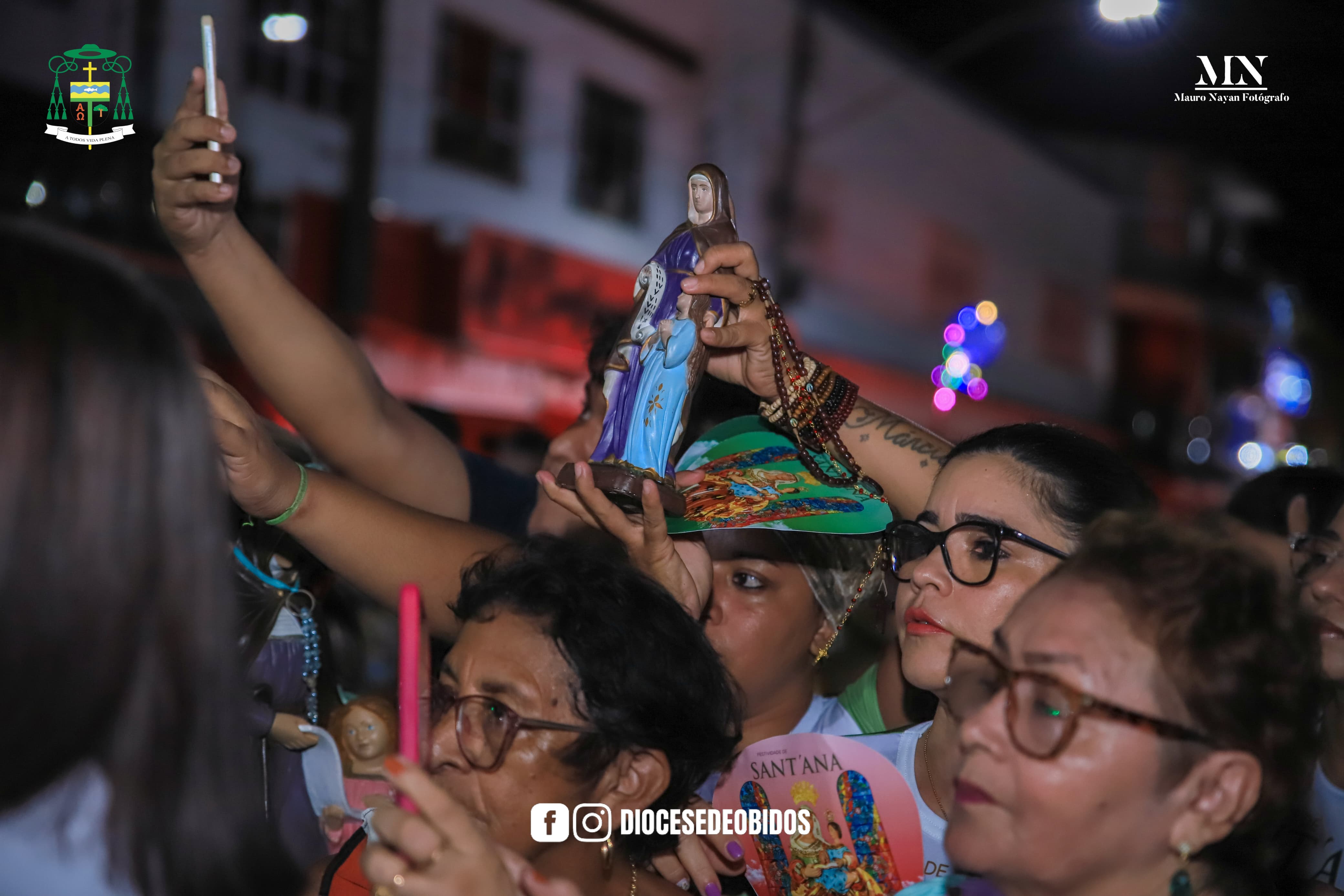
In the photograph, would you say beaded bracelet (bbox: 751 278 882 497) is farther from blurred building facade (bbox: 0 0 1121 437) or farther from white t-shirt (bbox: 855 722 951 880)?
blurred building facade (bbox: 0 0 1121 437)

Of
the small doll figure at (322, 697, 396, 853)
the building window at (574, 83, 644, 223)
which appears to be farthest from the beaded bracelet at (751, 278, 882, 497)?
the building window at (574, 83, 644, 223)

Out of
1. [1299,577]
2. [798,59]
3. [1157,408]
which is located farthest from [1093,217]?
[1299,577]

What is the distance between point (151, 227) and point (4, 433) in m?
8.27

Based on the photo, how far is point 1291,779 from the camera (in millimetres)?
1442

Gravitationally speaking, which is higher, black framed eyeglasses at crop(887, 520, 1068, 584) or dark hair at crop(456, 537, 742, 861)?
black framed eyeglasses at crop(887, 520, 1068, 584)

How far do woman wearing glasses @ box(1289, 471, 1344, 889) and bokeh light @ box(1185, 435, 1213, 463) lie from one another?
79.3 ft

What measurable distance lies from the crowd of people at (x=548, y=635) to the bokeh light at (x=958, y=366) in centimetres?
1314

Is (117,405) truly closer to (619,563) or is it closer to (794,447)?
(619,563)

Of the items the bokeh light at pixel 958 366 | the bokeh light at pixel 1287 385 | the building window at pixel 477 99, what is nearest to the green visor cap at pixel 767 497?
the building window at pixel 477 99

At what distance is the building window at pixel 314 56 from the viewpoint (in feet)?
32.7

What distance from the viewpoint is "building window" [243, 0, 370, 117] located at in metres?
9.96

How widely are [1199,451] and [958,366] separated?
465 inches

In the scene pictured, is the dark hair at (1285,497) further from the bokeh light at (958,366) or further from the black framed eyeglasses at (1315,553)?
the bokeh light at (958,366)

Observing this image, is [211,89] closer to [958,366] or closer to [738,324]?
[738,324]
